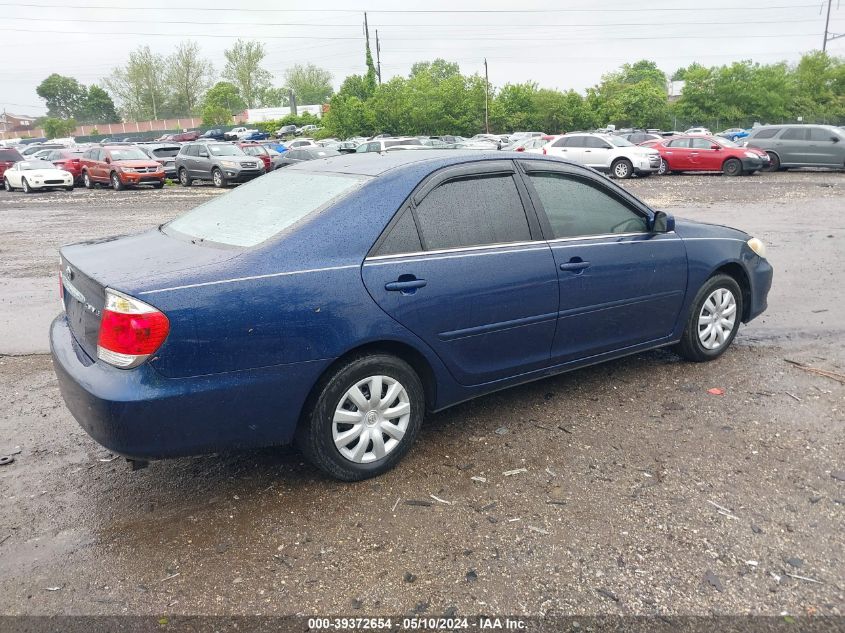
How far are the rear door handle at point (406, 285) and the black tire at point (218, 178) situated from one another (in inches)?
914

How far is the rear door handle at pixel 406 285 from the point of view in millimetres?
3598

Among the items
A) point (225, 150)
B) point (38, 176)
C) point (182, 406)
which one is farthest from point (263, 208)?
point (38, 176)

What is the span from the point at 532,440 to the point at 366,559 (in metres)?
1.47

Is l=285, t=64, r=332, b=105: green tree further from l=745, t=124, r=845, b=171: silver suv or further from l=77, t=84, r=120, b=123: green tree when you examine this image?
l=745, t=124, r=845, b=171: silver suv

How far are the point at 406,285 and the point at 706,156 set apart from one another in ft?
78.3

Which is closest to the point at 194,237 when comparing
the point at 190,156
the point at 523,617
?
the point at 523,617

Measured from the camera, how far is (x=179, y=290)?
312 cm

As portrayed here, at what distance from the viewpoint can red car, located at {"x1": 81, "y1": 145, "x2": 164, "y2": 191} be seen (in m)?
25.5

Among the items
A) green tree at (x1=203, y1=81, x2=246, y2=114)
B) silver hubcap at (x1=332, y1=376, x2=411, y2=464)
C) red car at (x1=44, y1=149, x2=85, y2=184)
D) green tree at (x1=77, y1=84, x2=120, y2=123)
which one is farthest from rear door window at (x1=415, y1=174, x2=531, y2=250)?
green tree at (x1=77, y1=84, x2=120, y2=123)

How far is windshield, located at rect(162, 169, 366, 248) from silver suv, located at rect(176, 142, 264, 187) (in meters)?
21.4

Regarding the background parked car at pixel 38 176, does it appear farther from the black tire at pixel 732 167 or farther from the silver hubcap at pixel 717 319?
the silver hubcap at pixel 717 319

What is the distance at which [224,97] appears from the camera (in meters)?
90.6

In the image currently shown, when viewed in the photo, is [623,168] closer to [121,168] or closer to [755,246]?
[121,168]

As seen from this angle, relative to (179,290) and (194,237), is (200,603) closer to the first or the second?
(179,290)
